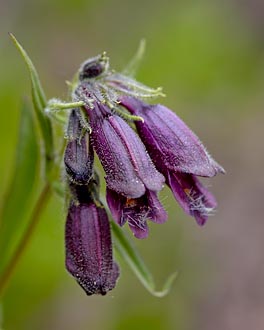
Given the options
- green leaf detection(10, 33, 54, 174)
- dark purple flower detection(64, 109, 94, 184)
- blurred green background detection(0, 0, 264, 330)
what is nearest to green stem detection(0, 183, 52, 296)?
green leaf detection(10, 33, 54, 174)

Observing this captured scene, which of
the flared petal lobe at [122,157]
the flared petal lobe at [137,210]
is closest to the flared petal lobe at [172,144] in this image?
the flared petal lobe at [122,157]

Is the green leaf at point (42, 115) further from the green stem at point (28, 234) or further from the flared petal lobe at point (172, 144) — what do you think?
the flared petal lobe at point (172, 144)

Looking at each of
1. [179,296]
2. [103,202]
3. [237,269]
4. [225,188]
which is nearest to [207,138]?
[225,188]

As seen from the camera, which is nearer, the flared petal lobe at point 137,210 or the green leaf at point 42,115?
the flared petal lobe at point 137,210

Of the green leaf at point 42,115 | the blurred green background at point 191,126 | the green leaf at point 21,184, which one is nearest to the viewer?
the green leaf at point 42,115

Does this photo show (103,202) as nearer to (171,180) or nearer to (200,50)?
(171,180)

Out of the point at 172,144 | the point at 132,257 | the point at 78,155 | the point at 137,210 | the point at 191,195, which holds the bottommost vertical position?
the point at 132,257

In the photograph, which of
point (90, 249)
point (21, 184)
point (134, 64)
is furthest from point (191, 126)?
point (90, 249)

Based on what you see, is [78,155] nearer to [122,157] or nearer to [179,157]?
[122,157]
